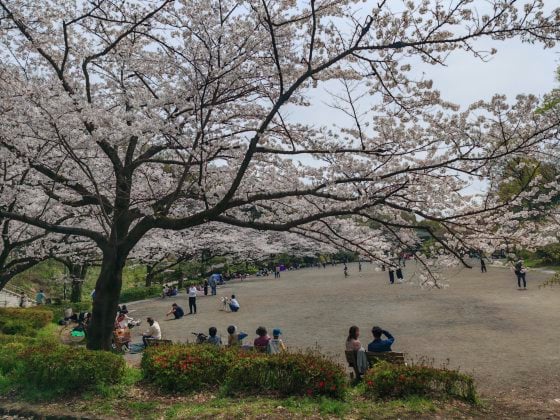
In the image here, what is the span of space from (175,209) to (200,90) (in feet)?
18.2

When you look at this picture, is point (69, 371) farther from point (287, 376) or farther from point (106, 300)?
point (287, 376)

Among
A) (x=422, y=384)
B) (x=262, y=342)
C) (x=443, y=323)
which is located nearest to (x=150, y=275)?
(x=443, y=323)

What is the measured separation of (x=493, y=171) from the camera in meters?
7.29

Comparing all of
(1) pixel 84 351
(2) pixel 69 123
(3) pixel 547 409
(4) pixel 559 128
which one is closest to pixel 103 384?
(1) pixel 84 351

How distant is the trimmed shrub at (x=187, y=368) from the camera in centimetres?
747

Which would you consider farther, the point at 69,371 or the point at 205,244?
the point at 205,244

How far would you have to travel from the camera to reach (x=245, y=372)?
23.9ft

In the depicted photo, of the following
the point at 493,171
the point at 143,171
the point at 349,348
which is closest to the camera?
the point at 493,171

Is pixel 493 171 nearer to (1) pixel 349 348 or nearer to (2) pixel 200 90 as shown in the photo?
(1) pixel 349 348

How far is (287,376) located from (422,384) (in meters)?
2.13

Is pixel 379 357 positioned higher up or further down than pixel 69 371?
further down

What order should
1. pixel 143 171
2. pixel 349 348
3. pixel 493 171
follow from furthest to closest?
pixel 143 171 < pixel 349 348 < pixel 493 171

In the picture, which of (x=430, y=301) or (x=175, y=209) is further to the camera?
(x=430, y=301)

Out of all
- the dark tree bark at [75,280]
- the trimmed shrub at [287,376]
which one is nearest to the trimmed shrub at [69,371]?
the trimmed shrub at [287,376]
